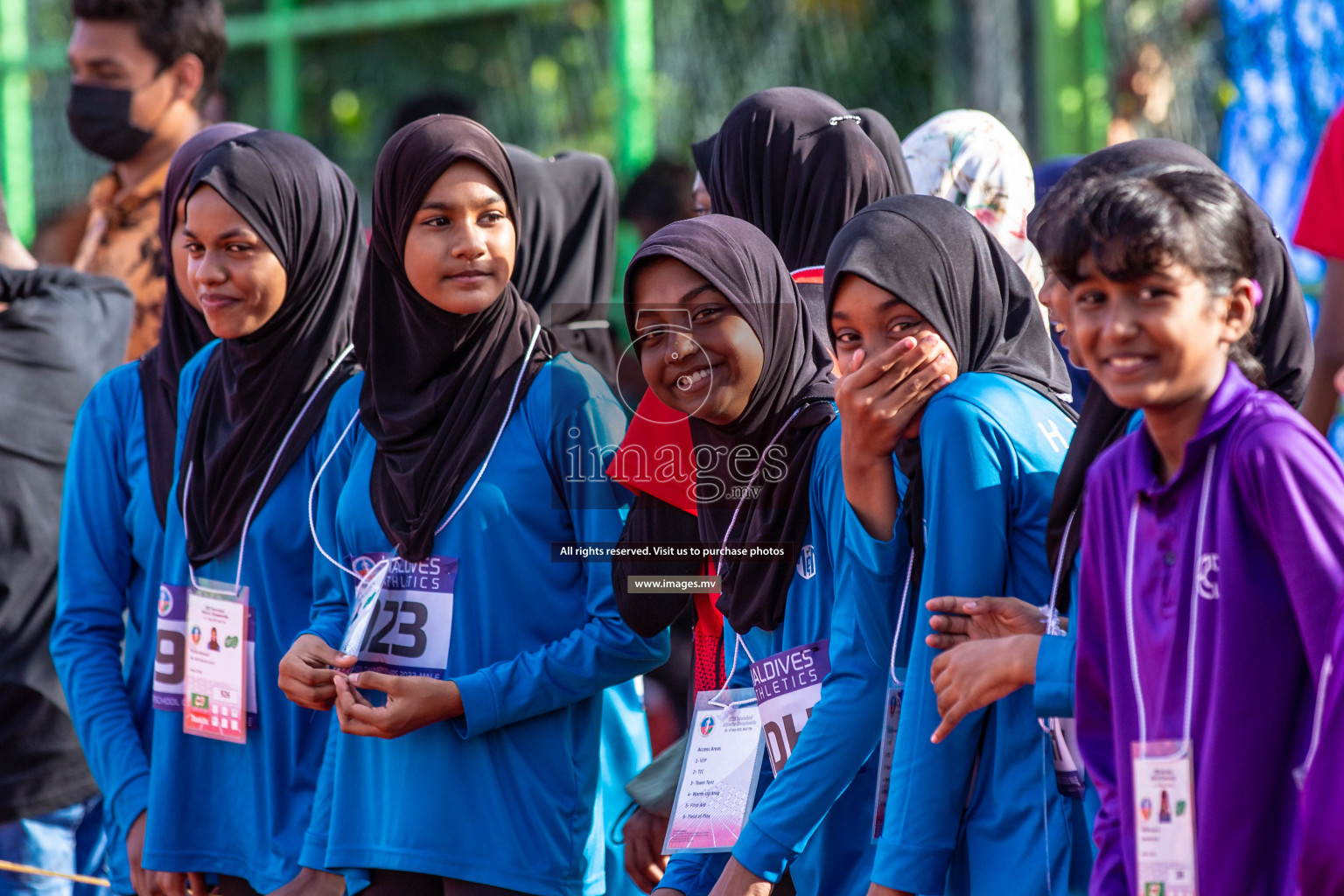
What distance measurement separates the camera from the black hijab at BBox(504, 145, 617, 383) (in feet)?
13.4

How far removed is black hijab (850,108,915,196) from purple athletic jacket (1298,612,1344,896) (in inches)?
74.3

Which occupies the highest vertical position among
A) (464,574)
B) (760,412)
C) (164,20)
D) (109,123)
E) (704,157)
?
(164,20)

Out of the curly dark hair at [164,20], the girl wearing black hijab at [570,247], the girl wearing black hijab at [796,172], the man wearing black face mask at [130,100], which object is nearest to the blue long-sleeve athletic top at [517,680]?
the girl wearing black hijab at [796,172]

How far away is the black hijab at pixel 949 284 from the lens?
7.95 ft

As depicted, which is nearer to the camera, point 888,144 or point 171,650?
point 171,650

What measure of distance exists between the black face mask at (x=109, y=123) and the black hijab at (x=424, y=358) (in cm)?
216

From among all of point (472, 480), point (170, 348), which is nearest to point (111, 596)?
point (170, 348)

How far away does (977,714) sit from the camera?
2312 millimetres

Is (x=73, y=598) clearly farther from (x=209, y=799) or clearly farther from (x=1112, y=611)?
(x=1112, y=611)

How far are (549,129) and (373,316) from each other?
4.81 m

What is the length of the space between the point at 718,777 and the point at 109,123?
11.1ft

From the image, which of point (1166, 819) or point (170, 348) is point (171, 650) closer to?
point (170, 348)

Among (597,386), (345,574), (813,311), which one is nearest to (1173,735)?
(813,311)

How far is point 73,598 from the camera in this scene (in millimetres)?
3518
